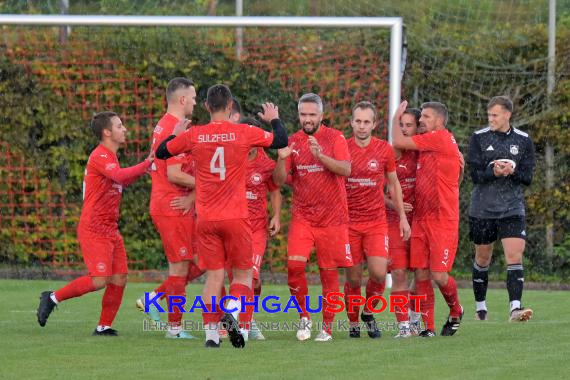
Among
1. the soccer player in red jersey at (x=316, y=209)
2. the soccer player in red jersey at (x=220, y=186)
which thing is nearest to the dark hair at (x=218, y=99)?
the soccer player in red jersey at (x=220, y=186)

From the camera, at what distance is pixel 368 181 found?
1128 centimetres

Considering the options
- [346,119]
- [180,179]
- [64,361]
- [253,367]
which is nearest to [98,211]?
[180,179]

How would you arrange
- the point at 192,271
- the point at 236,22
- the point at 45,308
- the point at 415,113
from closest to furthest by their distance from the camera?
the point at 45,308, the point at 192,271, the point at 415,113, the point at 236,22

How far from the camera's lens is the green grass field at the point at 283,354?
848cm

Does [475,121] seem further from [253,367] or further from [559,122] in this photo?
[253,367]

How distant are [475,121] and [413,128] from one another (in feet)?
19.8

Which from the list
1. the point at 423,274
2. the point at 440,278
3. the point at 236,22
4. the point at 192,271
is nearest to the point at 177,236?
the point at 192,271

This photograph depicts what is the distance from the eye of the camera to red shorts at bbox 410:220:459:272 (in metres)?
11.3

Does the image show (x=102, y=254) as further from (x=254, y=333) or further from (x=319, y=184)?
(x=319, y=184)

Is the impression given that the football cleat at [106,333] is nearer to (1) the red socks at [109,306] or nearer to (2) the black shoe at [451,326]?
(1) the red socks at [109,306]

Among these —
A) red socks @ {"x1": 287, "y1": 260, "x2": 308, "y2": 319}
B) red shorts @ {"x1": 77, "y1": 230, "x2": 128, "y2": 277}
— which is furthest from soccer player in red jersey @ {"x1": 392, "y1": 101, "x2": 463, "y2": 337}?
red shorts @ {"x1": 77, "y1": 230, "x2": 128, "y2": 277}

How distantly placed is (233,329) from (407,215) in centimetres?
262

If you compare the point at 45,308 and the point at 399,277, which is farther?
the point at 399,277

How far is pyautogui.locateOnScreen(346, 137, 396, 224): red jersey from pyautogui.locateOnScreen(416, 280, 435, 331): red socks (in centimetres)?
68
